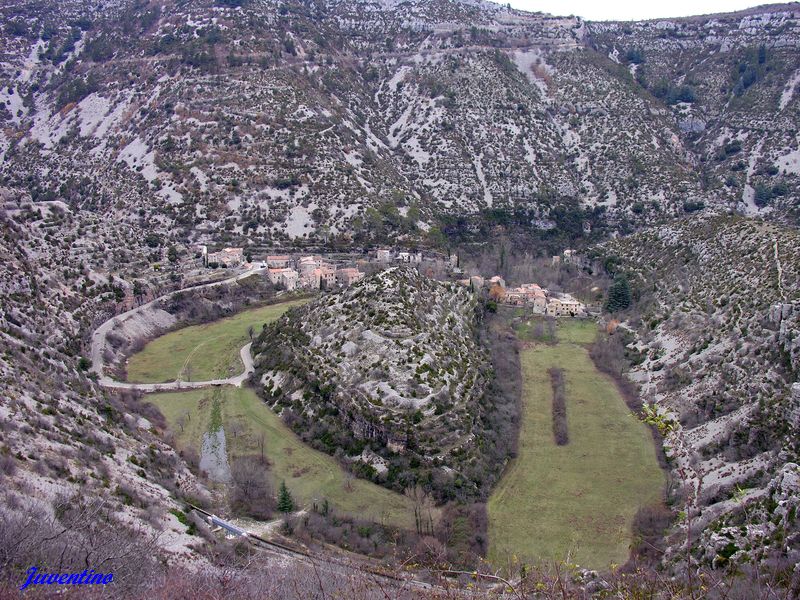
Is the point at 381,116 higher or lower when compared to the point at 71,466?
higher

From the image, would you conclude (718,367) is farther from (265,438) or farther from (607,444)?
(265,438)

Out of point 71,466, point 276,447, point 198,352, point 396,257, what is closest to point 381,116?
point 396,257

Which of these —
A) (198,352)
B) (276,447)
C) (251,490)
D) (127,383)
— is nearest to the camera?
(251,490)

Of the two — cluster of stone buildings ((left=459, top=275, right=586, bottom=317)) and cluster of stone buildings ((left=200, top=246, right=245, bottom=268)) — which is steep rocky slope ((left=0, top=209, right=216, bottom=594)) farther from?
cluster of stone buildings ((left=459, top=275, right=586, bottom=317))

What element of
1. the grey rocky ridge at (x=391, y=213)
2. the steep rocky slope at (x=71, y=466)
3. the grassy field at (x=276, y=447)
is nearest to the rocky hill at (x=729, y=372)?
the grey rocky ridge at (x=391, y=213)

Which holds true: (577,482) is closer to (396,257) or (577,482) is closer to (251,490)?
(251,490)

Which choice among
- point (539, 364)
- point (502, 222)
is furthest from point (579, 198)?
point (539, 364)
